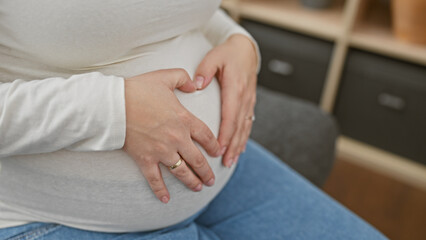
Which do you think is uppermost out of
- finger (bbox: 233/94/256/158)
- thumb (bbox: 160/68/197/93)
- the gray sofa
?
thumb (bbox: 160/68/197/93)

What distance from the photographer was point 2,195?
63 centimetres

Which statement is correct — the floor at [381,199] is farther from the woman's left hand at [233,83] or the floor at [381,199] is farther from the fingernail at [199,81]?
the fingernail at [199,81]

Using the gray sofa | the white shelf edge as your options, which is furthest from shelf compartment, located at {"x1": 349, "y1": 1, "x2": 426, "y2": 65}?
the gray sofa

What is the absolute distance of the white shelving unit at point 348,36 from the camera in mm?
1639

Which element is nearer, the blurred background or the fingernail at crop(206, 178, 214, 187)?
the fingernail at crop(206, 178, 214, 187)

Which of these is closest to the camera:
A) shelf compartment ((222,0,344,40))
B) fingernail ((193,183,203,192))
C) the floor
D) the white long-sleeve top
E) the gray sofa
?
the white long-sleeve top

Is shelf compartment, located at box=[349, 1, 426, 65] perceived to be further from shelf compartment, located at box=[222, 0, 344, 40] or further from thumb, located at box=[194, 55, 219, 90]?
thumb, located at box=[194, 55, 219, 90]

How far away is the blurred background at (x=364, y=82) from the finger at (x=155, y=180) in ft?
3.90

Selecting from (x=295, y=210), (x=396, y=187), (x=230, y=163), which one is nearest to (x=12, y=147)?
(x=230, y=163)

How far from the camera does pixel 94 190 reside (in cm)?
62

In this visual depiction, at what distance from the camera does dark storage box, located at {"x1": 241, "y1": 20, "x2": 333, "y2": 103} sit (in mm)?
1754

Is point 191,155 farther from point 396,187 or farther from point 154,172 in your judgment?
point 396,187

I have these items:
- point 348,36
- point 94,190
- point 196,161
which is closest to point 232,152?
point 196,161

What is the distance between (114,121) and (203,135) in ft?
0.47
